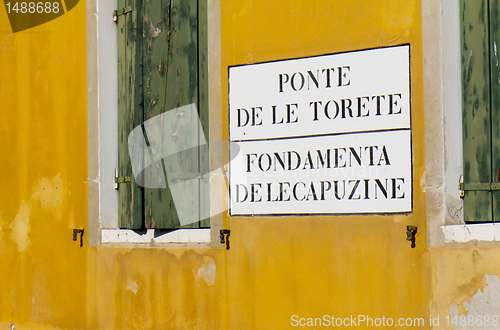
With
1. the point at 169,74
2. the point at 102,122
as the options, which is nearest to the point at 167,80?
the point at 169,74

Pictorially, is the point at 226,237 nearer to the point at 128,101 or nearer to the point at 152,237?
the point at 152,237

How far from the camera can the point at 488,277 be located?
13.3 ft

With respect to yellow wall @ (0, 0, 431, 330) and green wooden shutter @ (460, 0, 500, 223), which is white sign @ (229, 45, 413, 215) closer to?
yellow wall @ (0, 0, 431, 330)

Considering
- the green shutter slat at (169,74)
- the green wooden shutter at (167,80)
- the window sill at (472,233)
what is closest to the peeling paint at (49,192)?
the green wooden shutter at (167,80)

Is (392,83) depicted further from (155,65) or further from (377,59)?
(155,65)

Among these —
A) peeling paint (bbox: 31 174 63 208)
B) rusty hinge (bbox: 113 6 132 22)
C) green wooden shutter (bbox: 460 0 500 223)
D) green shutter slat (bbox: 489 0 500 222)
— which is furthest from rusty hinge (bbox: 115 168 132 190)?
green shutter slat (bbox: 489 0 500 222)

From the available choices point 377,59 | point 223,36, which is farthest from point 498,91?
point 223,36

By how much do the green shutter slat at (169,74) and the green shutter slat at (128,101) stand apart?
0.23 ft

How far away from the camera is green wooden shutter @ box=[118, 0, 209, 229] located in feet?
17.5

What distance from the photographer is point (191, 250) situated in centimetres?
524

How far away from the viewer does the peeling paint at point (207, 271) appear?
5.12 meters

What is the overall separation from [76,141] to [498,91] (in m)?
3.76

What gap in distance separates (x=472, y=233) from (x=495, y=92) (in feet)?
3.08

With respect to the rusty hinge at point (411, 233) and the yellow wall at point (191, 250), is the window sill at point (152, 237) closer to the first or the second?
the yellow wall at point (191, 250)
